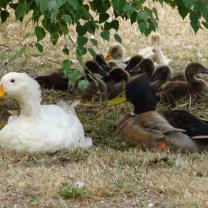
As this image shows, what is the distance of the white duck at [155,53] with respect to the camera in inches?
389

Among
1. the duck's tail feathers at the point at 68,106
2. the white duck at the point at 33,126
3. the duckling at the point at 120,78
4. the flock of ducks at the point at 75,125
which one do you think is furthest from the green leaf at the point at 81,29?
the duckling at the point at 120,78

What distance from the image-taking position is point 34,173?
18.0ft

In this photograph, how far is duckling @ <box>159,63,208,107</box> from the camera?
8227 mm

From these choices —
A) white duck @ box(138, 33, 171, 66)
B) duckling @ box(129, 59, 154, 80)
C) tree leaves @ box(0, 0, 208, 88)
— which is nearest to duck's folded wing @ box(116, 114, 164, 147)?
tree leaves @ box(0, 0, 208, 88)

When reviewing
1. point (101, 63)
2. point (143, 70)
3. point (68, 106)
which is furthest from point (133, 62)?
point (68, 106)

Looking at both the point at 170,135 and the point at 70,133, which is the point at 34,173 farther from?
the point at 170,135

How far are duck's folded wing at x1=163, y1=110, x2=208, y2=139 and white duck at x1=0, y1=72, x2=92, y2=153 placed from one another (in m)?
0.77

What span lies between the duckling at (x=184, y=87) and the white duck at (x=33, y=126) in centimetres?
172

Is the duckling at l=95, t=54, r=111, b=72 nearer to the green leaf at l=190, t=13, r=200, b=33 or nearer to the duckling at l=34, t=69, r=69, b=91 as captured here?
the duckling at l=34, t=69, r=69, b=91

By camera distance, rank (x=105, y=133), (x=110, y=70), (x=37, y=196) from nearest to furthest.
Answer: (x=37, y=196) < (x=105, y=133) < (x=110, y=70)

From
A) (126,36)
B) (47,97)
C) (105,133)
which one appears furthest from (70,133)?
(126,36)

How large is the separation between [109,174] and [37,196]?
2.26 feet

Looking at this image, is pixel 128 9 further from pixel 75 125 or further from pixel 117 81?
pixel 117 81

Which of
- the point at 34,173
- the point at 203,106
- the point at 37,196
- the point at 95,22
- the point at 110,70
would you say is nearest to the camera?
the point at 37,196
